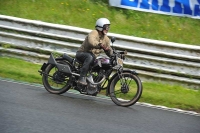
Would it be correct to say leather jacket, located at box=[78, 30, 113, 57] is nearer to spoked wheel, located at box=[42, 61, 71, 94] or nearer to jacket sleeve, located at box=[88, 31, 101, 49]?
jacket sleeve, located at box=[88, 31, 101, 49]

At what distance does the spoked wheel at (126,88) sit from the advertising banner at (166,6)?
4641 millimetres

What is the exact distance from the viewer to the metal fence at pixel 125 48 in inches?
502

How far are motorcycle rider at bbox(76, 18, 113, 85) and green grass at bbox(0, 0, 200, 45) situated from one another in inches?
151

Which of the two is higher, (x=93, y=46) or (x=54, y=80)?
(x=93, y=46)

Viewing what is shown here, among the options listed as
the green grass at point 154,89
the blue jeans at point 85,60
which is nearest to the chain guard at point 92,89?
the blue jeans at point 85,60

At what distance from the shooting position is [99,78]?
1120 centimetres

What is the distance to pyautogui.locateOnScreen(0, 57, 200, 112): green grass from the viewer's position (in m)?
11.3

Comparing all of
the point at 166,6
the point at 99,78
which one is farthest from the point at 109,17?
the point at 99,78

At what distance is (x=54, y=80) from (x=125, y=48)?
93.3 inches

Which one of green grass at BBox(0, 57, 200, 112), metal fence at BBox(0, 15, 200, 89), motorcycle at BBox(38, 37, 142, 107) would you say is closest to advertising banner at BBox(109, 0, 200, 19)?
metal fence at BBox(0, 15, 200, 89)

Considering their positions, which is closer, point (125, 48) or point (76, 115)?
point (76, 115)

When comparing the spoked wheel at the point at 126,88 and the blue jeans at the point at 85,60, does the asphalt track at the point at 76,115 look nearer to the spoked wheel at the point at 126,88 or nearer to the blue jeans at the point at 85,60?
the spoked wheel at the point at 126,88

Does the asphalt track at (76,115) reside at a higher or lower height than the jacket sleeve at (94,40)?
lower

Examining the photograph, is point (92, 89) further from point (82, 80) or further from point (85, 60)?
point (85, 60)
